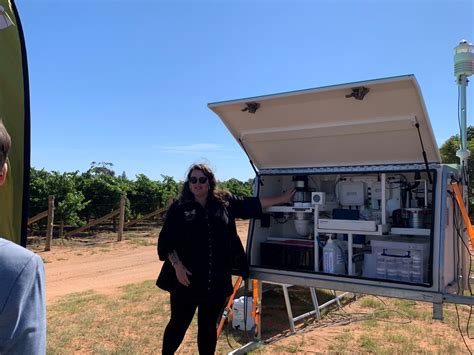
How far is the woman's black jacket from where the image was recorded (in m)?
3.16

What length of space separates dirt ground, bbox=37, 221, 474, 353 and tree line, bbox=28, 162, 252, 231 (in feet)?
5.96

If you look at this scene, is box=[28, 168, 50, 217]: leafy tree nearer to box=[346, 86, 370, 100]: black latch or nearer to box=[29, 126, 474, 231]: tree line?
box=[29, 126, 474, 231]: tree line

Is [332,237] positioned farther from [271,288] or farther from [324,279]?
[271,288]

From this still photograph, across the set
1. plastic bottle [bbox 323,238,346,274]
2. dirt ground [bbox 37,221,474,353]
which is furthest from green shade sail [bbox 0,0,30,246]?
dirt ground [bbox 37,221,474,353]

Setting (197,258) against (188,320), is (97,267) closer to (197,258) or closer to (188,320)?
(188,320)

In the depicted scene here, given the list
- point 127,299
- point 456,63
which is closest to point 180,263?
point 456,63

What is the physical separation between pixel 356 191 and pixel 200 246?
1357 millimetres

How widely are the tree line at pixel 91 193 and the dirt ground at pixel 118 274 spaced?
1818 millimetres

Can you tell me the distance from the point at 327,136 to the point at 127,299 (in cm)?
493

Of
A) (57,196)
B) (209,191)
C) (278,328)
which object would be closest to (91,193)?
(57,196)

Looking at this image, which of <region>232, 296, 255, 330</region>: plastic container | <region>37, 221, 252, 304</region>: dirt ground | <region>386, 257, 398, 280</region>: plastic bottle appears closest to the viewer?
<region>386, 257, 398, 280</region>: plastic bottle

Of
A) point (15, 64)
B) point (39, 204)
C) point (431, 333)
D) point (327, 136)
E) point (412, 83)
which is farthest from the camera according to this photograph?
point (39, 204)

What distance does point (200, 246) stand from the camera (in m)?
3.19

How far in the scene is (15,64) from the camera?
159cm
